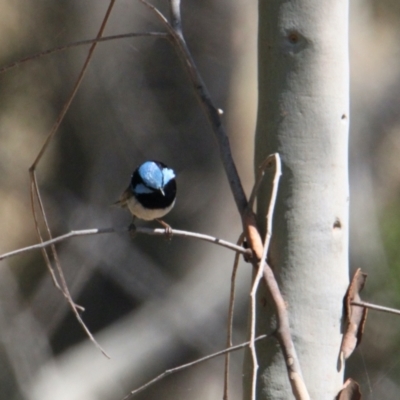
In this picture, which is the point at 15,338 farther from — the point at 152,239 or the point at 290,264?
the point at 290,264

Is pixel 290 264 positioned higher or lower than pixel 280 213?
lower

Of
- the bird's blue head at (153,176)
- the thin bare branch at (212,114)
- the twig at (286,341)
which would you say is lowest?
the twig at (286,341)

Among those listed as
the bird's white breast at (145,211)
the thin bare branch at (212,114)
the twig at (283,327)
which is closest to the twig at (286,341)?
the twig at (283,327)

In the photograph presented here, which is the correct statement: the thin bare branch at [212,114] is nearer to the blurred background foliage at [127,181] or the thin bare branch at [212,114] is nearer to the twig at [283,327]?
the twig at [283,327]

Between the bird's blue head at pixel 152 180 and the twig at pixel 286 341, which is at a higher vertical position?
the bird's blue head at pixel 152 180

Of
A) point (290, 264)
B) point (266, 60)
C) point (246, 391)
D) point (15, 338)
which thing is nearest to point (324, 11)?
point (266, 60)

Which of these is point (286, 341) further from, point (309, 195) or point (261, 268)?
point (309, 195)
